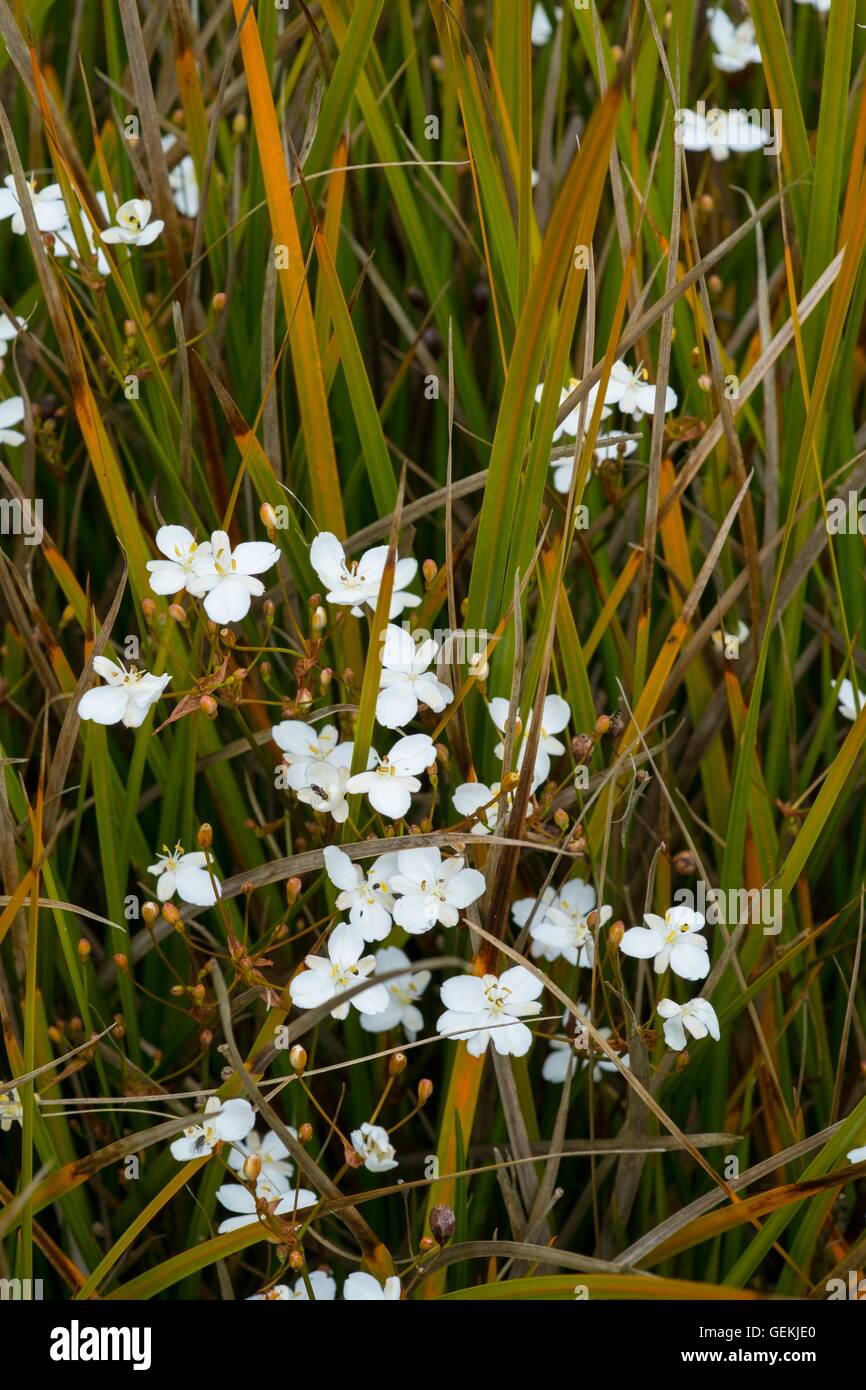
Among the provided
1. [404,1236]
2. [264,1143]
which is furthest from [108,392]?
[404,1236]

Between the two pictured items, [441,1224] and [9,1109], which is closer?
[441,1224]

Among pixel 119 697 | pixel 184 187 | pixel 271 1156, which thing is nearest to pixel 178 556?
pixel 119 697

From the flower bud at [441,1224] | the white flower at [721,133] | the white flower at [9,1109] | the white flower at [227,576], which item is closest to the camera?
the flower bud at [441,1224]

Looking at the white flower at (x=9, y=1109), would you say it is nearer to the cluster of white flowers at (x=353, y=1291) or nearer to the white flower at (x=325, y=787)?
the cluster of white flowers at (x=353, y=1291)

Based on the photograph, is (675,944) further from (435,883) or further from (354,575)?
(354,575)

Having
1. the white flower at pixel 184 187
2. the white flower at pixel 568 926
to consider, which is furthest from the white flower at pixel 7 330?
the white flower at pixel 568 926

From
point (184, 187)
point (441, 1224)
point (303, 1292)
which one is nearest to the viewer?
point (441, 1224)
